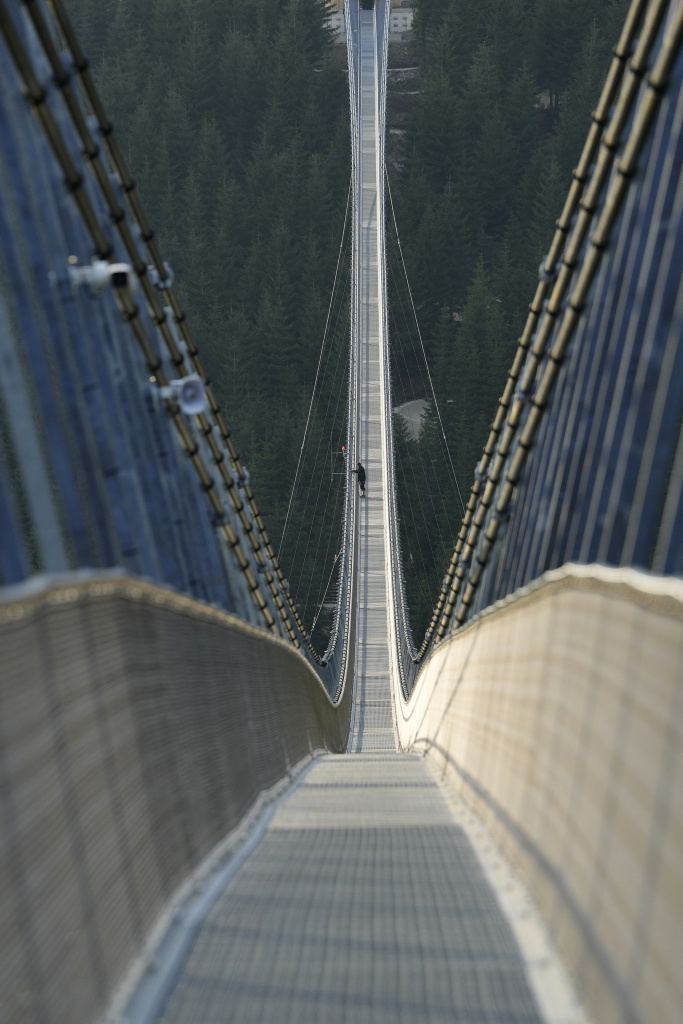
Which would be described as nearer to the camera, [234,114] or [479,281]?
[479,281]

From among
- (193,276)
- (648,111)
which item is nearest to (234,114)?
(193,276)

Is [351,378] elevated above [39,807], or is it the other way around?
[351,378]

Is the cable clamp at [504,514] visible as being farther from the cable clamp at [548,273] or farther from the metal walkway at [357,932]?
the metal walkway at [357,932]

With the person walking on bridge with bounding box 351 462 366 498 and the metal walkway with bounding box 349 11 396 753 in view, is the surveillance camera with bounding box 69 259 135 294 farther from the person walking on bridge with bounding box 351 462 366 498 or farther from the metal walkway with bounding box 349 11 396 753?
the person walking on bridge with bounding box 351 462 366 498

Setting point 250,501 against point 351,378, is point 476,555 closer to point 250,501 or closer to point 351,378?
point 250,501

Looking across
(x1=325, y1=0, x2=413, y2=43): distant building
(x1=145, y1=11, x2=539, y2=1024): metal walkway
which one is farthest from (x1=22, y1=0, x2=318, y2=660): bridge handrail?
(x1=325, y1=0, x2=413, y2=43): distant building

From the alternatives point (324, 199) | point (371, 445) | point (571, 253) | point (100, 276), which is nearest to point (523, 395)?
point (571, 253)

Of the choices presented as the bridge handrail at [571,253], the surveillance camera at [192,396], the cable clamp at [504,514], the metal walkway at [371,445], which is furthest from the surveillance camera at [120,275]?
the metal walkway at [371,445]
